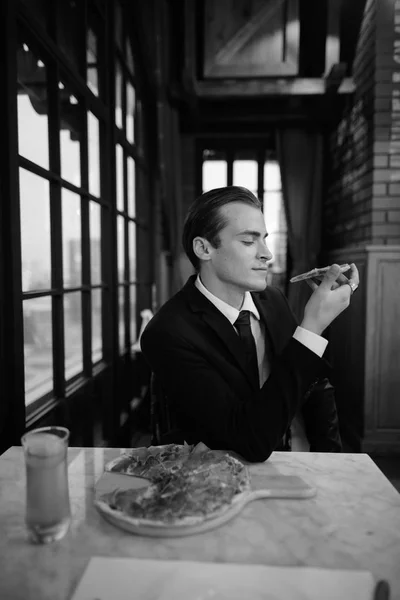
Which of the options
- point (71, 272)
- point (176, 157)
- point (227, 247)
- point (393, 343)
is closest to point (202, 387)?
point (227, 247)

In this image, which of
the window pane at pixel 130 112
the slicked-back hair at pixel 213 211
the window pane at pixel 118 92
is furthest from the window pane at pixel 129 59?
the slicked-back hair at pixel 213 211

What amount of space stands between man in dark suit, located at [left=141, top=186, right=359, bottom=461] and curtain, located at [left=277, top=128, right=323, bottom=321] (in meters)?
2.76

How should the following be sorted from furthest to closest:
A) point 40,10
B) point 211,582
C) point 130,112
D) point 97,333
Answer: point 130,112 → point 97,333 → point 40,10 → point 211,582

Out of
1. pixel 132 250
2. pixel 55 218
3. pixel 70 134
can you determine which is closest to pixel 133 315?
pixel 132 250

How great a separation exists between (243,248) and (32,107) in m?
1.17

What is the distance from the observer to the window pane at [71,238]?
2043mm

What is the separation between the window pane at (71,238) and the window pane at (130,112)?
126 cm

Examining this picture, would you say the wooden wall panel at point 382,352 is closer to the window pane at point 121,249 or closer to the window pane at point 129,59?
the window pane at point 121,249

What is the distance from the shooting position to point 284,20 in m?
3.50

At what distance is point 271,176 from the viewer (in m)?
4.40

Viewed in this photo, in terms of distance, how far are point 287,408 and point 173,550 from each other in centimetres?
46

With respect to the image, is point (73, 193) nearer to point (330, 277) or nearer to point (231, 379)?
point (231, 379)

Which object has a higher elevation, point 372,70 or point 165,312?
point 372,70

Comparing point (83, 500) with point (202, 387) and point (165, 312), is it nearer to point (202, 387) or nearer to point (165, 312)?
point (202, 387)
